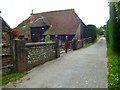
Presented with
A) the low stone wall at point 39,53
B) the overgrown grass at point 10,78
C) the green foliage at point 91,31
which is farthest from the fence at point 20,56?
the green foliage at point 91,31

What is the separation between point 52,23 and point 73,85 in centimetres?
3956

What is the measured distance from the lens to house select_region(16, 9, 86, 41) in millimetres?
43531

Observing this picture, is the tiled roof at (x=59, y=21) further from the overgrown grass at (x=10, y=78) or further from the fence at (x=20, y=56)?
the overgrown grass at (x=10, y=78)

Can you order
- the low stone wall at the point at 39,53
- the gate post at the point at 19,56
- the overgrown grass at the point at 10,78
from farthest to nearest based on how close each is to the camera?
the low stone wall at the point at 39,53 → the gate post at the point at 19,56 → the overgrown grass at the point at 10,78

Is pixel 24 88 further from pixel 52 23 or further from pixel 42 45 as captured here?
pixel 52 23

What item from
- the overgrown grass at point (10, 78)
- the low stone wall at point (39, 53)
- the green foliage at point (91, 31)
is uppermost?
the green foliage at point (91, 31)

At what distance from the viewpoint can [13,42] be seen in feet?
35.8

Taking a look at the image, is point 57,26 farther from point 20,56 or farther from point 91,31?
point 20,56

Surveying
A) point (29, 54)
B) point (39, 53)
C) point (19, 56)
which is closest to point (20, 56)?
point (19, 56)

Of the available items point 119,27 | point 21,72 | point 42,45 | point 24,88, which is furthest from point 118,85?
point 119,27

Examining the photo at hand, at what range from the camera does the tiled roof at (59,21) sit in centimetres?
4409

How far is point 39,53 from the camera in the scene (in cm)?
1406

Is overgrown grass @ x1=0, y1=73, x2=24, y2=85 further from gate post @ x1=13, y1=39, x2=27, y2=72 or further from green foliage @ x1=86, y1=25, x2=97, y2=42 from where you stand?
green foliage @ x1=86, y1=25, x2=97, y2=42

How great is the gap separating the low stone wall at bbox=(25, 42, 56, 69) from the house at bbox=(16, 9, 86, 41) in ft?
83.5
